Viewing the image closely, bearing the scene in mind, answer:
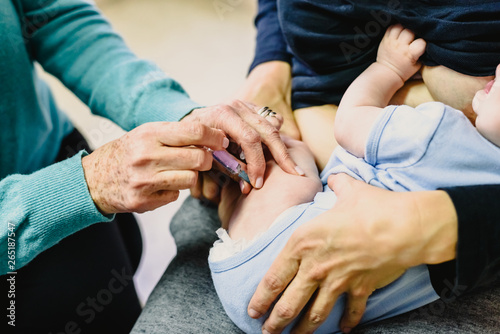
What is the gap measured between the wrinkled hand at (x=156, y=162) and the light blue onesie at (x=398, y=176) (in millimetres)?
161

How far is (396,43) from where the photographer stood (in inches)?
31.5

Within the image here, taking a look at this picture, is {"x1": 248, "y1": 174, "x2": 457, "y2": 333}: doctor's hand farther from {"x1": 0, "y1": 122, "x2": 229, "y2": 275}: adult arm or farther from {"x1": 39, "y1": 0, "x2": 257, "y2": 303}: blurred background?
{"x1": 39, "y1": 0, "x2": 257, "y2": 303}: blurred background

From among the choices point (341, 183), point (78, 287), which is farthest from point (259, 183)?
point (78, 287)

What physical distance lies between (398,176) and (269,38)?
55 cm

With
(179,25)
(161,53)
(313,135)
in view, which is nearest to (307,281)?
(313,135)

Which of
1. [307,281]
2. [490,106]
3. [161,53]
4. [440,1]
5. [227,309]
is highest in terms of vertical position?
[440,1]

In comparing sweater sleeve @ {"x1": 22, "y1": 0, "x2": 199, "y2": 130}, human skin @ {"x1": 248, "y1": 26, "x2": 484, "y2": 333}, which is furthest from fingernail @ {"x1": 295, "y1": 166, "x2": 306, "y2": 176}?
sweater sleeve @ {"x1": 22, "y1": 0, "x2": 199, "y2": 130}

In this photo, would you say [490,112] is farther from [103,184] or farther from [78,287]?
[78,287]

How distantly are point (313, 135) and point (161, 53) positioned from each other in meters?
1.90

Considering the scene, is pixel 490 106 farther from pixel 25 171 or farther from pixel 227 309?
pixel 25 171

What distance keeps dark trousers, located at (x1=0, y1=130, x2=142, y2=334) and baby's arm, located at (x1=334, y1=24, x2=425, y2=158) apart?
0.61 m

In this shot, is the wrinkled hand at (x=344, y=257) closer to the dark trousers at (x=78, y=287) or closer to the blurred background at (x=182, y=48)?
the dark trousers at (x=78, y=287)

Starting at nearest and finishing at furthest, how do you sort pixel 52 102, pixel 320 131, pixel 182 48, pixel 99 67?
pixel 320 131 < pixel 99 67 < pixel 52 102 < pixel 182 48

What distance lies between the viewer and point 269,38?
109cm
